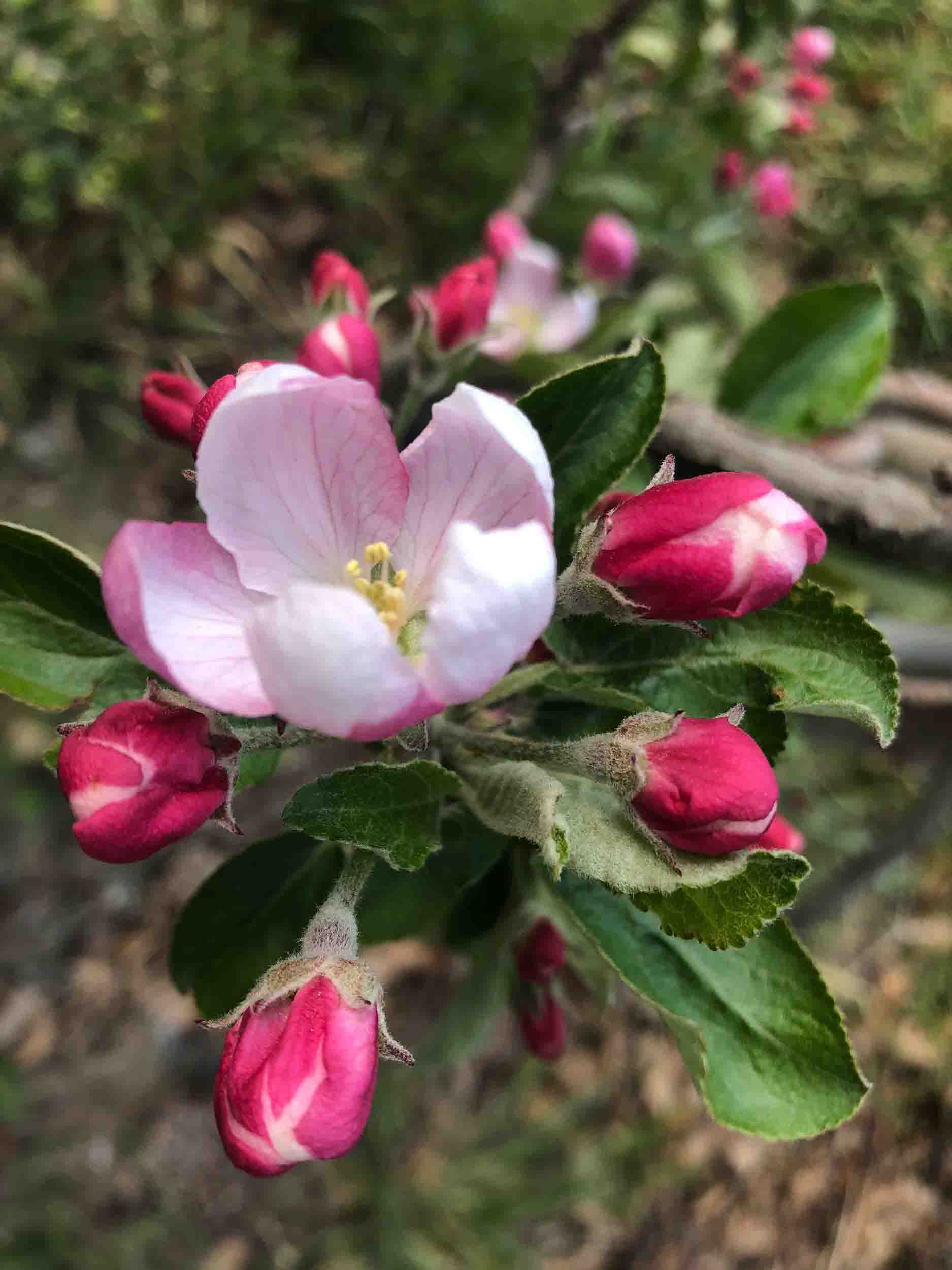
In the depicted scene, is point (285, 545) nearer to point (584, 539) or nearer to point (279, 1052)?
point (584, 539)

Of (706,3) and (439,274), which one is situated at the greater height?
(706,3)

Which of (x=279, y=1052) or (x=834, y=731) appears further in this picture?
(x=834, y=731)

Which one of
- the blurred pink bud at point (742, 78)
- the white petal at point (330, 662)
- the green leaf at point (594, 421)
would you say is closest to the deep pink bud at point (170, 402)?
the green leaf at point (594, 421)

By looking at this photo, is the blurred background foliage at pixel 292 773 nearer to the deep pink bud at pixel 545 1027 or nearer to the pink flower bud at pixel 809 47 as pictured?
the pink flower bud at pixel 809 47

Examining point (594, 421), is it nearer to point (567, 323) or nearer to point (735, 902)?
point (735, 902)

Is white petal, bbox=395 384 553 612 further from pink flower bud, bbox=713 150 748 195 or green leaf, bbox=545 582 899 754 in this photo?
pink flower bud, bbox=713 150 748 195

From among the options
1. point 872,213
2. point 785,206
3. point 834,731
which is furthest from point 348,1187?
point 872,213
